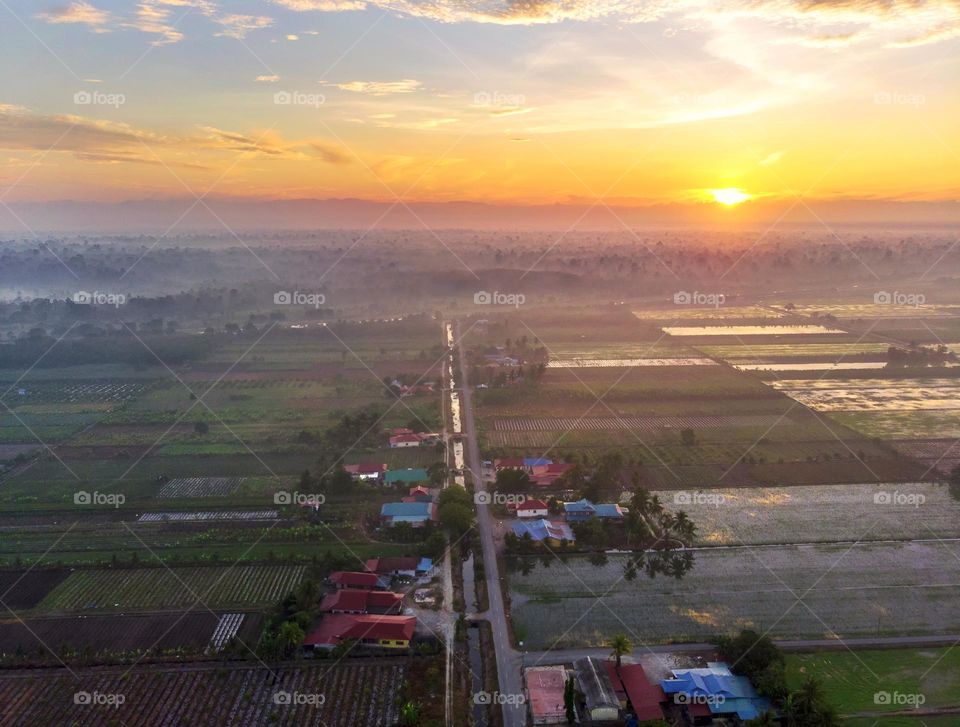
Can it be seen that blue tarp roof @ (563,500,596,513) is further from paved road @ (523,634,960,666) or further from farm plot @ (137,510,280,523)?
farm plot @ (137,510,280,523)

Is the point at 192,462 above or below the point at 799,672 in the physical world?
above

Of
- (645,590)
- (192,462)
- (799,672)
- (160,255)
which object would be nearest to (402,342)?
(192,462)

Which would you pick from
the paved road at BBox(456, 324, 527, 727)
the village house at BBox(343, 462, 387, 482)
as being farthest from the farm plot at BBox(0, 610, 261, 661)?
the village house at BBox(343, 462, 387, 482)

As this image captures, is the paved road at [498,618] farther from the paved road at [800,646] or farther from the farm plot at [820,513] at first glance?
the farm plot at [820,513]

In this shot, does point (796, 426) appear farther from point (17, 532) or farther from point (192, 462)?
point (17, 532)

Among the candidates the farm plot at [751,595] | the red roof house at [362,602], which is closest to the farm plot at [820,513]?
the farm plot at [751,595]
